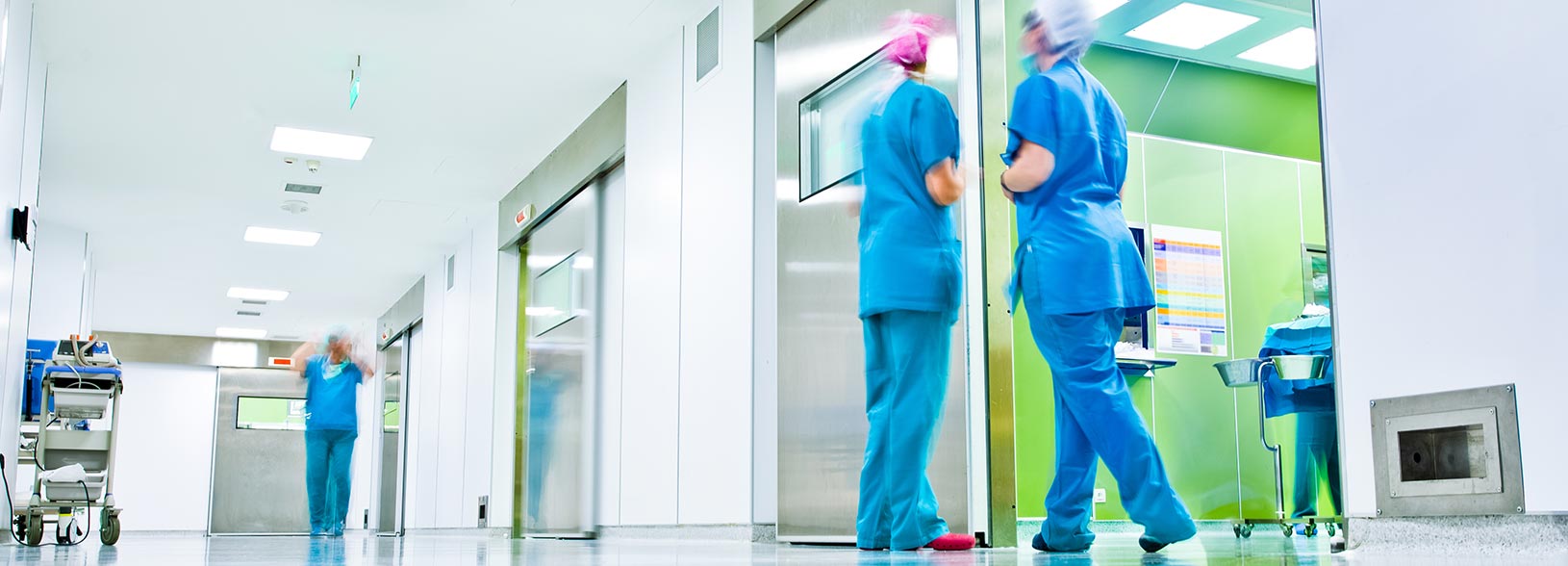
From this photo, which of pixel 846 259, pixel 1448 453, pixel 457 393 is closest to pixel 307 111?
pixel 457 393

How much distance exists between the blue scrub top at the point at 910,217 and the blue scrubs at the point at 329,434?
9.24m

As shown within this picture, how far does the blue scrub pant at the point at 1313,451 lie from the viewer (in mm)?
4699

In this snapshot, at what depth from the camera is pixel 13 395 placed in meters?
7.29

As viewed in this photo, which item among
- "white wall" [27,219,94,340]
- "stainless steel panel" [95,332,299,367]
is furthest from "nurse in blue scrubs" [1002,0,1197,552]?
"stainless steel panel" [95,332,299,367]

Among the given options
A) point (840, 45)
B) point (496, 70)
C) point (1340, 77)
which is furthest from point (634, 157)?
point (1340, 77)

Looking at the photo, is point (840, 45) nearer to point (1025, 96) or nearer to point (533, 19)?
point (1025, 96)

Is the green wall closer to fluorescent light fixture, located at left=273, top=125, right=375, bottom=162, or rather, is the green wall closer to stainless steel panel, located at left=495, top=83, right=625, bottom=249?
stainless steel panel, located at left=495, top=83, right=625, bottom=249

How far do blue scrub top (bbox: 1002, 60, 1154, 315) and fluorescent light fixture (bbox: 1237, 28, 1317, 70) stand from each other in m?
3.32

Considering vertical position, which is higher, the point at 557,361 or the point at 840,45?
the point at 840,45

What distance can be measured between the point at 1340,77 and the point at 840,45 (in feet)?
7.88

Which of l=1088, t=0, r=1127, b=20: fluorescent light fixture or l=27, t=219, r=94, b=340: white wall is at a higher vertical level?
l=1088, t=0, r=1127, b=20: fluorescent light fixture

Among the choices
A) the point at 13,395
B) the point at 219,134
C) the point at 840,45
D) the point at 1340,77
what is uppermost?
the point at 219,134

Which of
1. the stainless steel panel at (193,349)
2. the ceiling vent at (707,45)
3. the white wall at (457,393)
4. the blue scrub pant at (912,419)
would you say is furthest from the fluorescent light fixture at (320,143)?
the stainless steel panel at (193,349)

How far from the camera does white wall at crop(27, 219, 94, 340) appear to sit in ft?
34.4
